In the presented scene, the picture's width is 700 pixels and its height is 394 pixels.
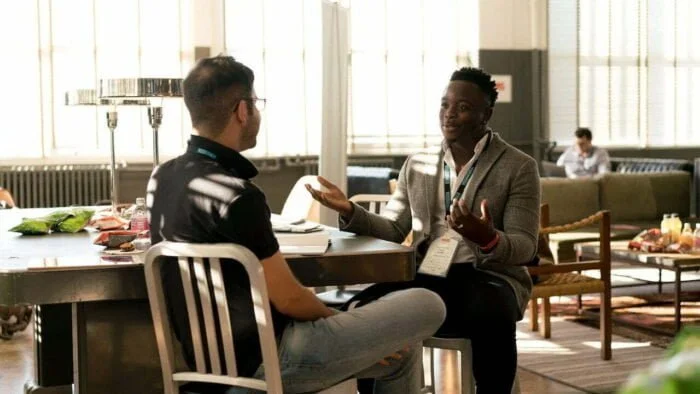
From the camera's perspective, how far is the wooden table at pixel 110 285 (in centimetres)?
219

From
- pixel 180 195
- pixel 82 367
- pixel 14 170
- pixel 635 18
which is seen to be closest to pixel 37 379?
pixel 82 367

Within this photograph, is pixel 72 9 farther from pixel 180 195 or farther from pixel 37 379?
pixel 180 195

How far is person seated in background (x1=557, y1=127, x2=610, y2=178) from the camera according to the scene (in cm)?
1064

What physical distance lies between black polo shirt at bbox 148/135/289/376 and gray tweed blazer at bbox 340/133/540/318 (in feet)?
2.79

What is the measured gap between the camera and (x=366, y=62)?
11109 millimetres

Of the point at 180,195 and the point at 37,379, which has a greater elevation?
the point at 180,195

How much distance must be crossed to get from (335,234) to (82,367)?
33.7 inches

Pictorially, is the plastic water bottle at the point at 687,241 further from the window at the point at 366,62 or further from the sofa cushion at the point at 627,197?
the window at the point at 366,62

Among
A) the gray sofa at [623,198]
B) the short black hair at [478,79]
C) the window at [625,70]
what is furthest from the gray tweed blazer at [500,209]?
the window at [625,70]

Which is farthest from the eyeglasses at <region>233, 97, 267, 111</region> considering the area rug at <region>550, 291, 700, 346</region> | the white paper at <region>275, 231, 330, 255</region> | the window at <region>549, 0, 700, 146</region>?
the window at <region>549, 0, 700, 146</region>

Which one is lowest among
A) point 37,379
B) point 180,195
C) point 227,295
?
point 37,379

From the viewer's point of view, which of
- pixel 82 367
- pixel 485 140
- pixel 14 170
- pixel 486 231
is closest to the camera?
pixel 82 367

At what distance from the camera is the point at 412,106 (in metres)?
11.3

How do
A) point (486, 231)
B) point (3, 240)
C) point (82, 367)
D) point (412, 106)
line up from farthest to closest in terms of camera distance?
point (412, 106), point (3, 240), point (486, 231), point (82, 367)
